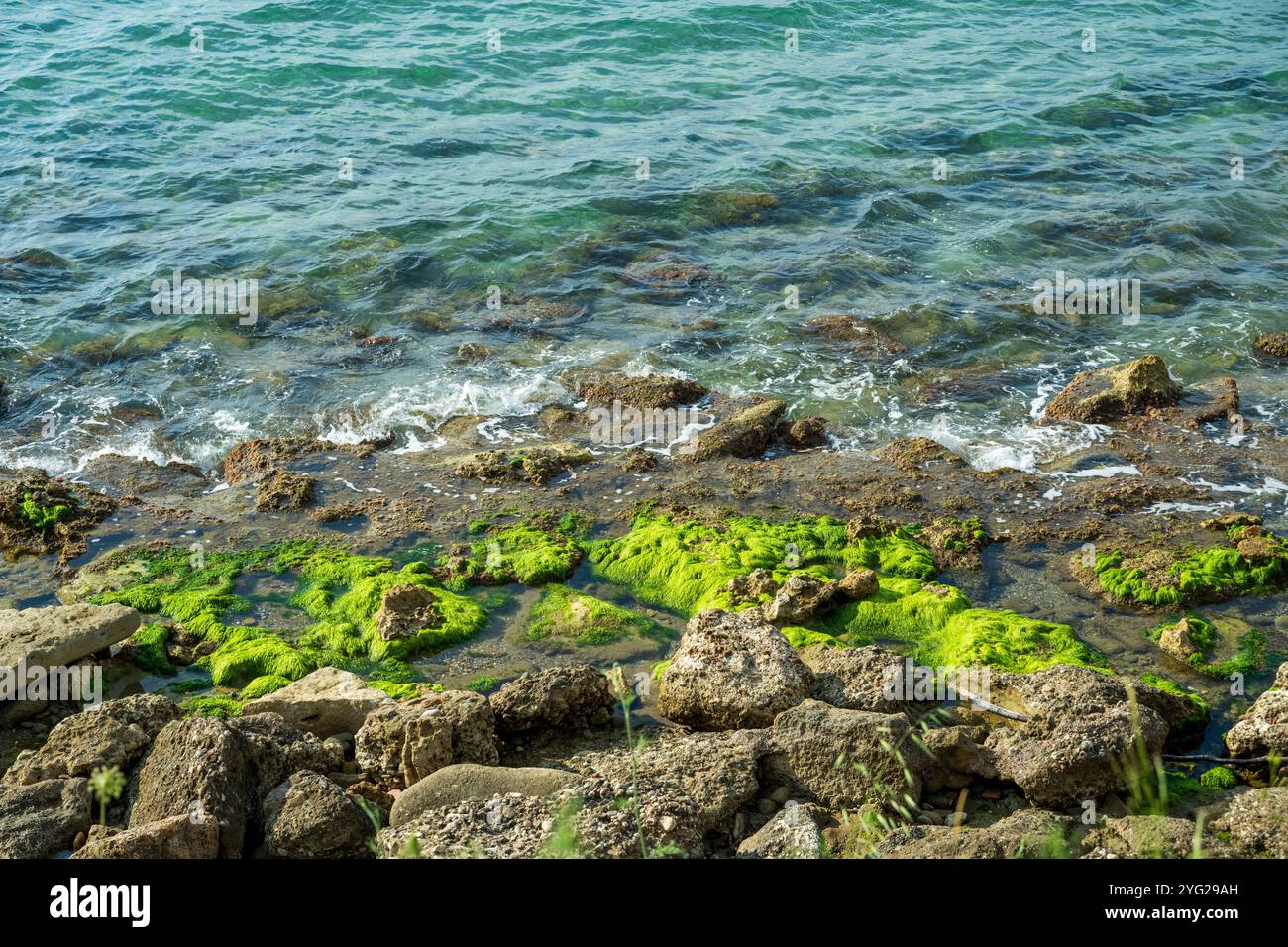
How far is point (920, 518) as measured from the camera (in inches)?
378

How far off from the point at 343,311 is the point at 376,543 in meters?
5.60

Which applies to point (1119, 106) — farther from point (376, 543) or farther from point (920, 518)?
point (376, 543)

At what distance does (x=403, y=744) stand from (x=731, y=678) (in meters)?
2.05

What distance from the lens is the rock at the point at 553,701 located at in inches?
263

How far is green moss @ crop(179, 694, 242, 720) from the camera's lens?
7.32m

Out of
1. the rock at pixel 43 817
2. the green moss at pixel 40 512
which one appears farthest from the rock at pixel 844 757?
the green moss at pixel 40 512

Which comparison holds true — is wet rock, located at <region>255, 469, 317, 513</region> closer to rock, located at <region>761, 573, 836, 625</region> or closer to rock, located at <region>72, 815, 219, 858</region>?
rock, located at <region>761, 573, 836, 625</region>

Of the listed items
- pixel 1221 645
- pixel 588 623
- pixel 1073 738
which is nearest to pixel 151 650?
pixel 588 623

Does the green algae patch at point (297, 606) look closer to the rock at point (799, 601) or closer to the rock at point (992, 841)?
the rock at point (799, 601)

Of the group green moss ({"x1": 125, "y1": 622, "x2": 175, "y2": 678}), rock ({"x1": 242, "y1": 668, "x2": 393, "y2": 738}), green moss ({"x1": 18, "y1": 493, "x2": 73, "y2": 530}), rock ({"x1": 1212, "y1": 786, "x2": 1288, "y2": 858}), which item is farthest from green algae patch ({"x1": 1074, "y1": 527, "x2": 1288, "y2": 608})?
green moss ({"x1": 18, "y1": 493, "x2": 73, "y2": 530})

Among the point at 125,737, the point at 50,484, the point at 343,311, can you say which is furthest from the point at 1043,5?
the point at 125,737

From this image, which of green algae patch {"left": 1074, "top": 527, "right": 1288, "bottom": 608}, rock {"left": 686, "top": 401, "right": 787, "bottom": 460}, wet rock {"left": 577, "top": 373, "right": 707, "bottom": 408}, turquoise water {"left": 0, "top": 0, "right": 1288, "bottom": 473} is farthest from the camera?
turquoise water {"left": 0, "top": 0, "right": 1288, "bottom": 473}

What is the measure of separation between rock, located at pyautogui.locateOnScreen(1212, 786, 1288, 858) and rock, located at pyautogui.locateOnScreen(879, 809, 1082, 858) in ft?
2.48

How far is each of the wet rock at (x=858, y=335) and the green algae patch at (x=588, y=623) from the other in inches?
222
